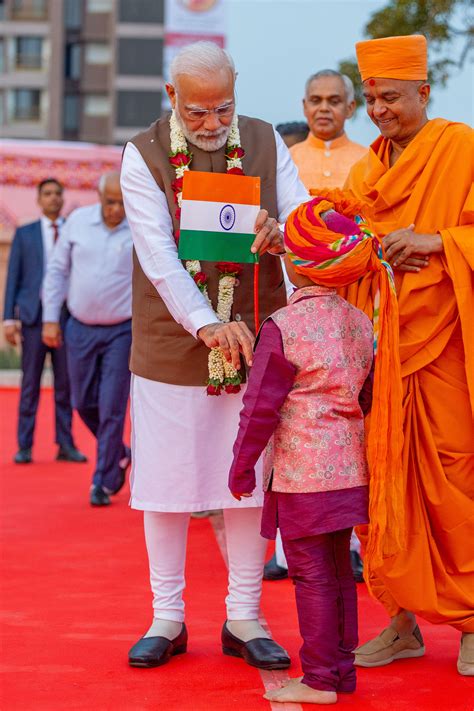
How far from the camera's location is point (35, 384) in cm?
1097

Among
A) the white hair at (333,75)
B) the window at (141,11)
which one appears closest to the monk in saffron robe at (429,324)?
the white hair at (333,75)

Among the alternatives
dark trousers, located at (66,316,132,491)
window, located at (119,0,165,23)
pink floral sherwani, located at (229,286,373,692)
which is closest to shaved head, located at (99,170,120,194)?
dark trousers, located at (66,316,132,491)

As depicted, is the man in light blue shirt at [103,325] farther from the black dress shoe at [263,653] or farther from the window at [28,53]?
the window at [28,53]

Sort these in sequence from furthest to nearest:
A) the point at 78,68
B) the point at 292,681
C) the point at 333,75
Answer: the point at 78,68 < the point at 333,75 < the point at 292,681

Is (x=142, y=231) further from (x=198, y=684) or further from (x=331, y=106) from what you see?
(x=331, y=106)

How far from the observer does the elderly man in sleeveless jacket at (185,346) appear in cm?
A: 456

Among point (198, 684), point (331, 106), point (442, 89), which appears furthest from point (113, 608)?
point (442, 89)

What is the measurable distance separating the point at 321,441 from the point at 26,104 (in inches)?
2505

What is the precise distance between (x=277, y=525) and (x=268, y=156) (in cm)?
137

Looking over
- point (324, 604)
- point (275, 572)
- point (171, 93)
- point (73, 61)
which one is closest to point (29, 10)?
point (73, 61)

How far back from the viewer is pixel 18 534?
753 cm

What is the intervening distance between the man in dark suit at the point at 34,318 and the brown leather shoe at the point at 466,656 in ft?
21.5

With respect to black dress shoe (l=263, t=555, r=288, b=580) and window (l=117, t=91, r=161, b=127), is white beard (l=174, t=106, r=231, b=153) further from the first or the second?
window (l=117, t=91, r=161, b=127)

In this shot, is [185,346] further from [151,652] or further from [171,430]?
[151,652]
